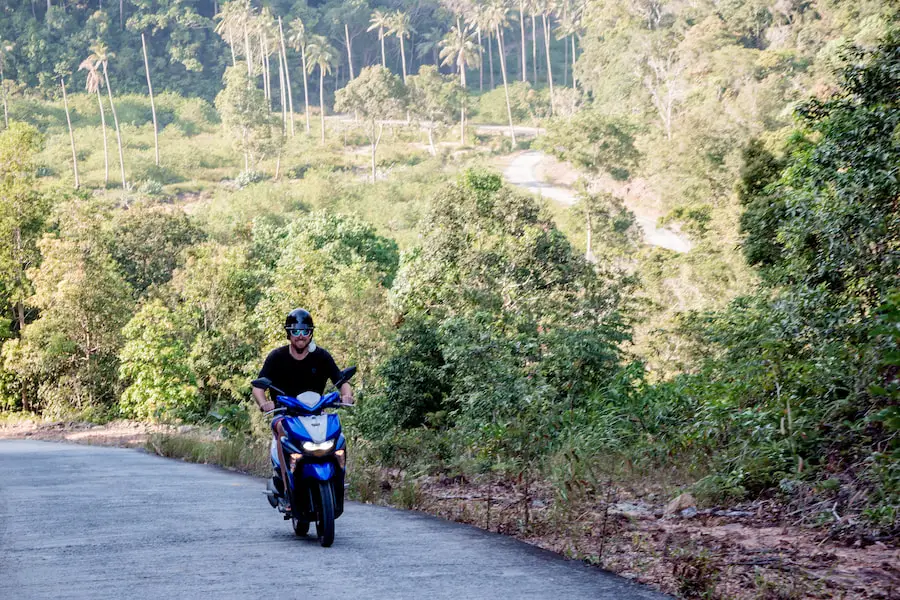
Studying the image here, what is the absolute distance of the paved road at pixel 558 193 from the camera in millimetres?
57875

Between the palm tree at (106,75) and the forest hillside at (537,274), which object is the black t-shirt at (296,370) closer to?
the forest hillside at (537,274)

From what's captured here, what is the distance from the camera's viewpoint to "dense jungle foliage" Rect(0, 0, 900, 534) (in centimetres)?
1088

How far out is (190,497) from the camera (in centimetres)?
1066

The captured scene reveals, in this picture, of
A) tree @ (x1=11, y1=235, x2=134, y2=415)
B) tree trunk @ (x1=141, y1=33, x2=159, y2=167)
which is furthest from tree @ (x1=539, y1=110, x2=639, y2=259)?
tree trunk @ (x1=141, y1=33, x2=159, y2=167)

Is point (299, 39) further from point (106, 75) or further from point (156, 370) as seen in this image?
point (156, 370)

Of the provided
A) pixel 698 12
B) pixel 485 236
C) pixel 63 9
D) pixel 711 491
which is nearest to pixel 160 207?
pixel 485 236

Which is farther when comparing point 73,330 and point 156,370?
point 73,330

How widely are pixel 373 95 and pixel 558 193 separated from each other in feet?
76.8

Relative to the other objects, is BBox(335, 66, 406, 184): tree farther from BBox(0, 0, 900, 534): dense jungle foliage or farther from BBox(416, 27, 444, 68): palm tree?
BBox(416, 27, 444, 68): palm tree

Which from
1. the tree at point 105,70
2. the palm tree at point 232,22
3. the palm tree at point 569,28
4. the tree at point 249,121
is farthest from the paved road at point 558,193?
the palm tree at point 232,22

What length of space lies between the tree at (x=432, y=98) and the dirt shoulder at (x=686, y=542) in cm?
8876

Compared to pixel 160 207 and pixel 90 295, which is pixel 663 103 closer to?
pixel 160 207

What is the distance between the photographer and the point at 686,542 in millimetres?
7184

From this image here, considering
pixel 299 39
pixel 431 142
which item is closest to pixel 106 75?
pixel 299 39
